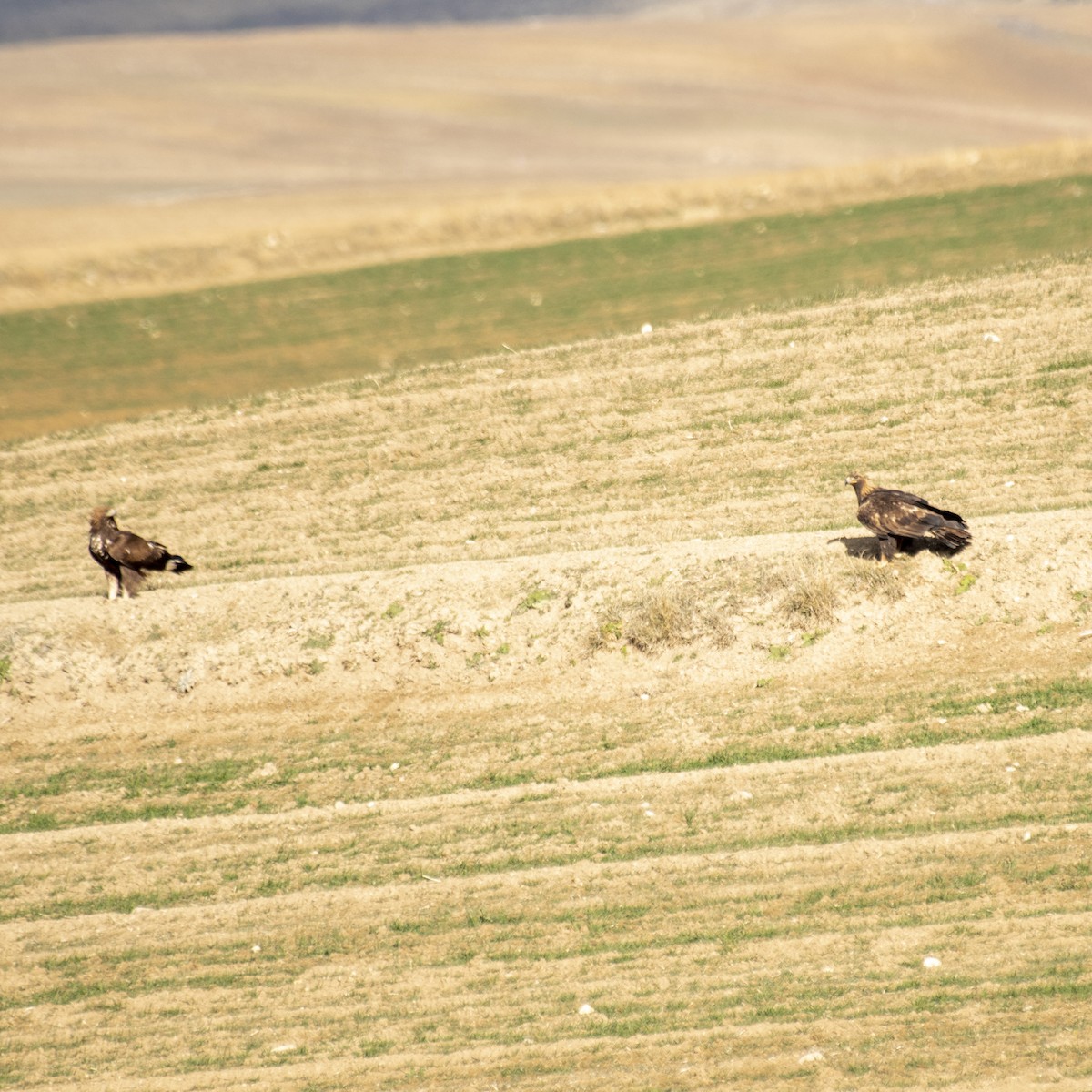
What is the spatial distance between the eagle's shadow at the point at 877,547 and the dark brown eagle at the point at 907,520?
0.11 m

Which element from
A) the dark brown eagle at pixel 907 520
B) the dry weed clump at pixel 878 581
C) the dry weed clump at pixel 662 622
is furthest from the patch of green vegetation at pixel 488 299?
the dark brown eagle at pixel 907 520

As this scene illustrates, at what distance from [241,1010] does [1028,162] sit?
46081mm

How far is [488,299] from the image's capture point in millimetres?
38094

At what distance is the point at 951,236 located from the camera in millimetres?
37156

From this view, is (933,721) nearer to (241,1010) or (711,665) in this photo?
(711,665)

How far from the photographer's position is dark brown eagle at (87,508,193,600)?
720 inches

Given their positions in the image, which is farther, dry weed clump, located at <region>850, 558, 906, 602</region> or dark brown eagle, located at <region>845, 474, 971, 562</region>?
dry weed clump, located at <region>850, 558, 906, 602</region>

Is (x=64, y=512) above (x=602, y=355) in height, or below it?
below

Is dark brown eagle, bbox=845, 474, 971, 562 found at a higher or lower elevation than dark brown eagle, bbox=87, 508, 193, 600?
higher

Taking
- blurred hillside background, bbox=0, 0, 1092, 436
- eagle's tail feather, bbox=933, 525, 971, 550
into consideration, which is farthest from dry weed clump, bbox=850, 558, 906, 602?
blurred hillside background, bbox=0, 0, 1092, 436

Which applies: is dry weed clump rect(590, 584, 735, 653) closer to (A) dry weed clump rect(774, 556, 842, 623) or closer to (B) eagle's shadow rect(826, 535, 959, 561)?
(A) dry weed clump rect(774, 556, 842, 623)

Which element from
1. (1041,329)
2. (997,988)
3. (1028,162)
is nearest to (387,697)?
(997,988)

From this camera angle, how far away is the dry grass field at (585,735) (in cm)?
1066

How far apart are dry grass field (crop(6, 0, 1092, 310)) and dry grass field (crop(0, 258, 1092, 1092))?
24.0 metres
